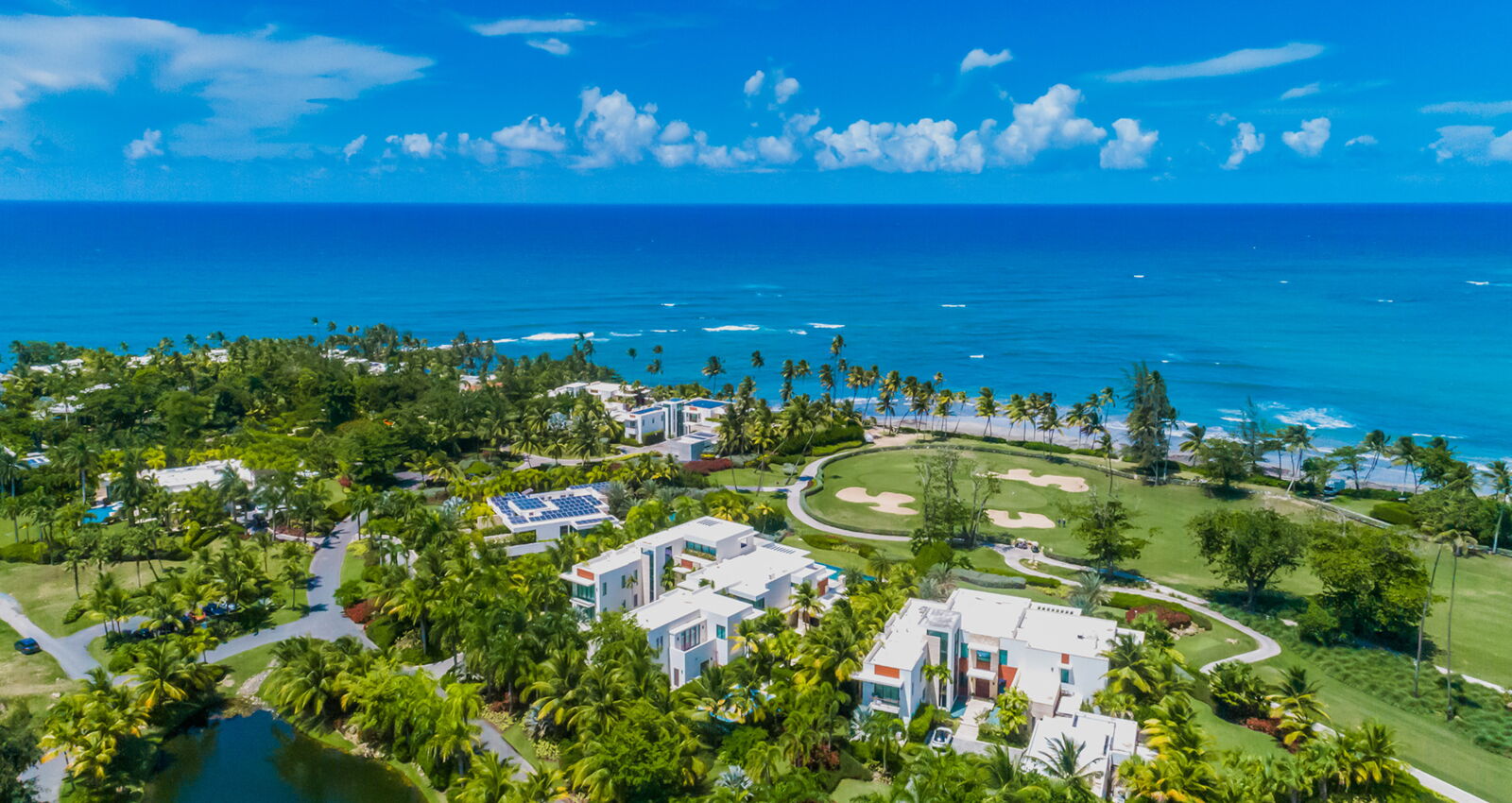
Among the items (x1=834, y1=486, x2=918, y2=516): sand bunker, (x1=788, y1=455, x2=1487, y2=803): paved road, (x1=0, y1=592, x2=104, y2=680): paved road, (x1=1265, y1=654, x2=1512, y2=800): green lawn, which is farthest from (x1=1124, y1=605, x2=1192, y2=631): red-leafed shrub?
(x1=0, y1=592, x2=104, y2=680): paved road

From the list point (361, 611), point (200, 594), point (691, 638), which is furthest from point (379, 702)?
point (200, 594)

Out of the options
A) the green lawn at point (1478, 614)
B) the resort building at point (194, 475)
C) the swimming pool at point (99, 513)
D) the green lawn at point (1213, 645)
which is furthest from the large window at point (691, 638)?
the swimming pool at point (99, 513)

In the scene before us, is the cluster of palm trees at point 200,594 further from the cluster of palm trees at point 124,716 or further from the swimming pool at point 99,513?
the swimming pool at point 99,513

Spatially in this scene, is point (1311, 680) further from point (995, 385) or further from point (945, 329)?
point (945, 329)

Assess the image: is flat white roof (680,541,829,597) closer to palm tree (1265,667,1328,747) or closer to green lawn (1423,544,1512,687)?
palm tree (1265,667,1328,747)

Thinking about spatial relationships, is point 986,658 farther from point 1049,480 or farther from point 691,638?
point 1049,480

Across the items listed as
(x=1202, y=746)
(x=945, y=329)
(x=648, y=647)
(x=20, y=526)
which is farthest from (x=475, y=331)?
(x=1202, y=746)

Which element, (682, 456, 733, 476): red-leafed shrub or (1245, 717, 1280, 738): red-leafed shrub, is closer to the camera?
(1245, 717, 1280, 738): red-leafed shrub
